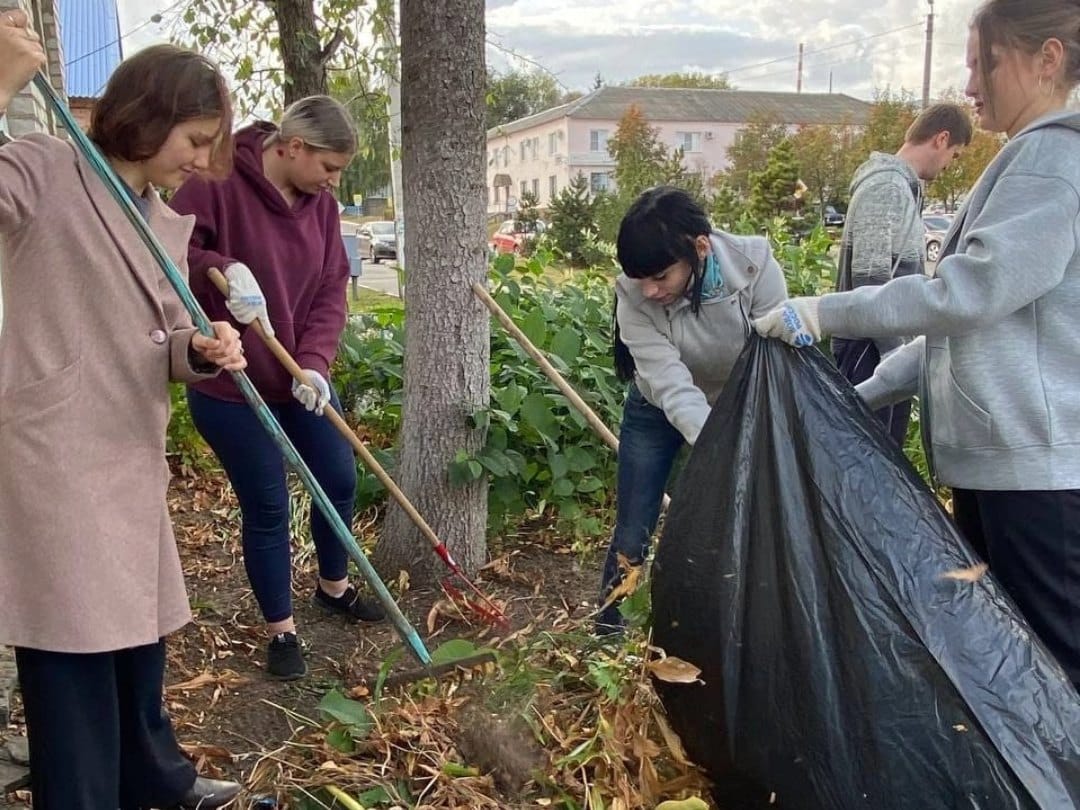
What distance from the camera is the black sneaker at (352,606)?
2996 mm

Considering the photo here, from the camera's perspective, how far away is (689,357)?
246 centimetres

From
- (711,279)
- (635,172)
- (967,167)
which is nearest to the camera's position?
(711,279)

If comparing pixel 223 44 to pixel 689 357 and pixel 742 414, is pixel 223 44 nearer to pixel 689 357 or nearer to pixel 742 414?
pixel 689 357

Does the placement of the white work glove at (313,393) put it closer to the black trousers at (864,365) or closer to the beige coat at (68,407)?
the beige coat at (68,407)

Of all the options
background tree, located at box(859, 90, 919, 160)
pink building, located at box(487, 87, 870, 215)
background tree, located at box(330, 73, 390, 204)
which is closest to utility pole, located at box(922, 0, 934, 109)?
background tree, located at box(859, 90, 919, 160)

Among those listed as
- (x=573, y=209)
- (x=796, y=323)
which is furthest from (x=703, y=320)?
(x=573, y=209)

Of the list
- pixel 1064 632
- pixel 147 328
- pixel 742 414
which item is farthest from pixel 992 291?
pixel 147 328

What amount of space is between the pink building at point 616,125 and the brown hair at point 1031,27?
4430cm

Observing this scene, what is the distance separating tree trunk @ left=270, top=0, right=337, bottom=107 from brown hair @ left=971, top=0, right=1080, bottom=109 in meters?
3.77

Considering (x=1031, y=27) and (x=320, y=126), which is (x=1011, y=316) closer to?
(x=1031, y=27)

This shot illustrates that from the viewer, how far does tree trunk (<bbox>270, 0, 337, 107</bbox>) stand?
476 centimetres

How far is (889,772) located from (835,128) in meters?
34.8

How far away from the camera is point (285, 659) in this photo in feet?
8.68

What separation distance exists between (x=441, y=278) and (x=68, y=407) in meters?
1.66
